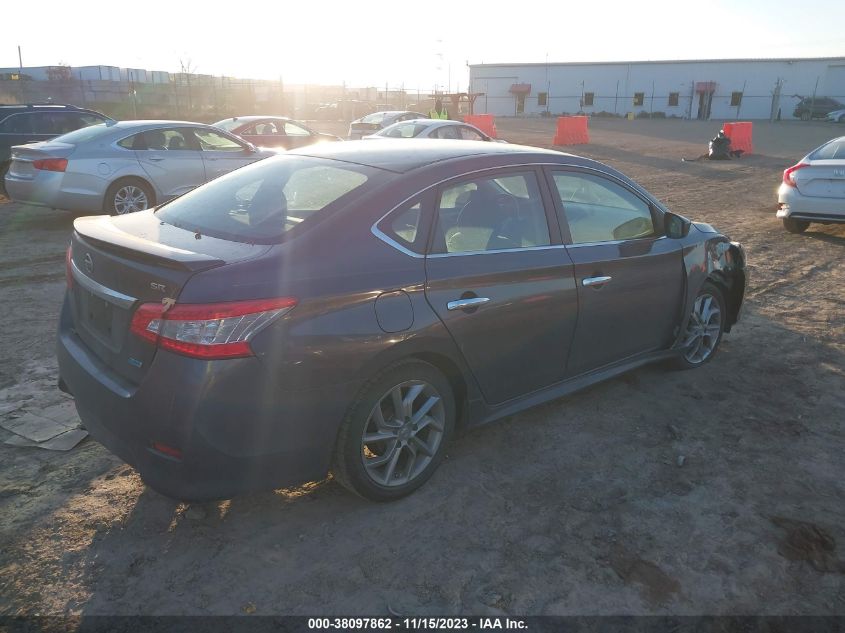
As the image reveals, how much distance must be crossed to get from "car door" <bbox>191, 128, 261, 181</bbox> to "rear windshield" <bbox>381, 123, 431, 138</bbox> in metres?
5.36

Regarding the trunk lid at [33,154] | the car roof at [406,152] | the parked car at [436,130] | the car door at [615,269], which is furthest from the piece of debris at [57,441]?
the parked car at [436,130]

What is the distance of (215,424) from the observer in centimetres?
265

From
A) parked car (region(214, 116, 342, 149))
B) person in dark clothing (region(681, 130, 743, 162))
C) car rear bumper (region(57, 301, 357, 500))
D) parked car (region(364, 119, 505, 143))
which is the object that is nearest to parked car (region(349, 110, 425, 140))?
parked car (region(364, 119, 505, 143))

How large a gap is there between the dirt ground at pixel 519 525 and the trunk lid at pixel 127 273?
822 mm

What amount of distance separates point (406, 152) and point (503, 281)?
3.07ft

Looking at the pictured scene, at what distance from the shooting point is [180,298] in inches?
103

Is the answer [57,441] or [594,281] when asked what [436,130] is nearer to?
[594,281]

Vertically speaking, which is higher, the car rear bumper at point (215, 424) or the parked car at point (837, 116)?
the parked car at point (837, 116)

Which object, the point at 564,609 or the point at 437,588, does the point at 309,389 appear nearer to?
the point at 437,588

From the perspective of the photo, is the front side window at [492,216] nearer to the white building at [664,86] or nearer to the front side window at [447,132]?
the front side window at [447,132]

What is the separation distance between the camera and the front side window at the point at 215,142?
1035 centimetres

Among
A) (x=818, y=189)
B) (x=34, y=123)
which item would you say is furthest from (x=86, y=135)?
(x=818, y=189)

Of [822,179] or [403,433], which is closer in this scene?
[403,433]

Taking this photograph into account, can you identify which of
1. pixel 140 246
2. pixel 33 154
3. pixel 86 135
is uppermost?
pixel 86 135
